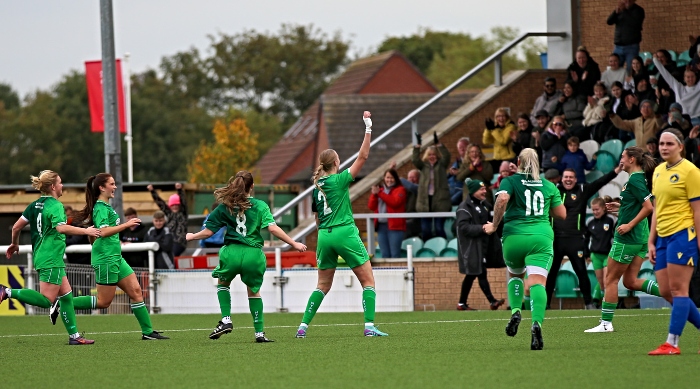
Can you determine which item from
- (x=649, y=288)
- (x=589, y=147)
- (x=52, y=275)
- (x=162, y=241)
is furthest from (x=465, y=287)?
(x=52, y=275)

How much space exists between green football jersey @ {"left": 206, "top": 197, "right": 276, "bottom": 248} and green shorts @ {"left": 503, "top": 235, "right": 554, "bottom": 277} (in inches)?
110

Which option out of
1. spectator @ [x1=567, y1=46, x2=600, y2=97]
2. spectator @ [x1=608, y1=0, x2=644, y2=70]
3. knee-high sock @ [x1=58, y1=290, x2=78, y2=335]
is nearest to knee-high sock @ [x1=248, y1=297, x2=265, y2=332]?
knee-high sock @ [x1=58, y1=290, x2=78, y2=335]

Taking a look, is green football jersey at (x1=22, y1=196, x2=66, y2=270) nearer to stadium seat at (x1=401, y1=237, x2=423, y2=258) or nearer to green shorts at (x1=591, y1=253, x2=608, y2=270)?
green shorts at (x1=591, y1=253, x2=608, y2=270)

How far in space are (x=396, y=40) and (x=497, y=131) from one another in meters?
74.0

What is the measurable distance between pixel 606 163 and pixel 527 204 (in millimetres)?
11788

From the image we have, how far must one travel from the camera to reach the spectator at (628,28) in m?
25.3

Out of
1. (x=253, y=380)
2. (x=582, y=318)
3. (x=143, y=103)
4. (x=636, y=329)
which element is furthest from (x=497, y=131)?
(x=143, y=103)

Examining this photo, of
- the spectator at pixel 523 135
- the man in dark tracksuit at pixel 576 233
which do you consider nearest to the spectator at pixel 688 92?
the spectator at pixel 523 135

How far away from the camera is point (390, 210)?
23.0 metres

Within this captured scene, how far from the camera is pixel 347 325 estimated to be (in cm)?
1669

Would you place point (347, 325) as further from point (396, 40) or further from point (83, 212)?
point (396, 40)

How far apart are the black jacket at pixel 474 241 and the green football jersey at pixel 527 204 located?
7.83 m

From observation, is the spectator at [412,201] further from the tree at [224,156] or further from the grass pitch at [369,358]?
the tree at [224,156]

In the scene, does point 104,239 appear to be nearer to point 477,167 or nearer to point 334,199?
point 334,199
